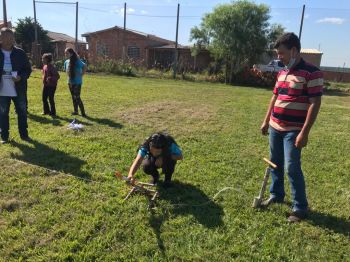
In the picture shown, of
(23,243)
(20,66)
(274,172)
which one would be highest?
(20,66)

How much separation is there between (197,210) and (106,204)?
103 centimetres

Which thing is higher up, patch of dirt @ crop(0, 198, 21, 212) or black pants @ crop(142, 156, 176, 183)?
black pants @ crop(142, 156, 176, 183)

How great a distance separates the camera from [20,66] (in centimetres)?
A: 612

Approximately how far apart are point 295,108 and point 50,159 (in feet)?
11.8

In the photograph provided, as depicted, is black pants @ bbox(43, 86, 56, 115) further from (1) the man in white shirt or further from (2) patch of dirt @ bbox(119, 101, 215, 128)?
(1) the man in white shirt

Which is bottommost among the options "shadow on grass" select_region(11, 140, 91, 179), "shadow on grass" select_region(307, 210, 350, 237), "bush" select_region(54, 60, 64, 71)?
"shadow on grass" select_region(307, 210, 350, 237)

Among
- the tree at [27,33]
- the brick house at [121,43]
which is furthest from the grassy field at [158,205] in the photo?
the brick house at [121,43]

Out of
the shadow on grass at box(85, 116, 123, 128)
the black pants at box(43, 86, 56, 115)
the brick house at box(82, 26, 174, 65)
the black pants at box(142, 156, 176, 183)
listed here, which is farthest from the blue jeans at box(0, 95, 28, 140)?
the brick house at box(82, 26, 174, 65)

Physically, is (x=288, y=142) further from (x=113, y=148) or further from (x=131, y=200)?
(x=113, y=148)

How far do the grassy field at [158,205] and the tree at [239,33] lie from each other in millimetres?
18723

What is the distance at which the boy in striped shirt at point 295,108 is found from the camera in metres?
3.68

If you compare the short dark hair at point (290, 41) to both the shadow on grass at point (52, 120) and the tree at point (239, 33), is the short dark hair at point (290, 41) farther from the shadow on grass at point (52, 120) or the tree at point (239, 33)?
the tree at point (239, 33)

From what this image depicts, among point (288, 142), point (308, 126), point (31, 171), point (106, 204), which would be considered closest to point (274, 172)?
point (288, 142)

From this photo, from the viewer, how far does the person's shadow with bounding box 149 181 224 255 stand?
386 cm
